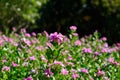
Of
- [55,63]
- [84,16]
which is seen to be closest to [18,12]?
[84,16]

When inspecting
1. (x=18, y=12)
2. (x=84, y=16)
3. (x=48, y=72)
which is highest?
(x=84, y=16)

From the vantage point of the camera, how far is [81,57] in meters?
5.83

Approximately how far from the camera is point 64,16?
1398 centimetres

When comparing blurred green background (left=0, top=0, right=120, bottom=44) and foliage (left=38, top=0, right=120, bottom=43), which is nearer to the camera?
blurred green background (left=0, top=0, right=120, bottom=44)

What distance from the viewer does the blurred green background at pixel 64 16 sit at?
12062mm

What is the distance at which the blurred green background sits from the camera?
39.6ft

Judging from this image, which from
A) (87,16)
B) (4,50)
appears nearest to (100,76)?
(4,50)

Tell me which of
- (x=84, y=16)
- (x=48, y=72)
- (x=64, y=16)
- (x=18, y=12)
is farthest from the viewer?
(x=64, y=16)

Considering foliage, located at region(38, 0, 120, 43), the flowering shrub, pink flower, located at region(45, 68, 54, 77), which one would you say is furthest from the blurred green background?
pink flower, located at region(45, 68, 54, 77)

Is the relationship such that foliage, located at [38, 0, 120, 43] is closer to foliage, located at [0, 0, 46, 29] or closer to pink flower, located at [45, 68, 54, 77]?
foliage, located at [0, 0, 46, 29]

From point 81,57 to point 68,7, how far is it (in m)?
8.18

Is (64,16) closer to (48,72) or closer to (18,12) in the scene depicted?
(18,12)

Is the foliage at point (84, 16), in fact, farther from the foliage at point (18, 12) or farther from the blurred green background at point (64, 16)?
the foliage at point (18, 12)

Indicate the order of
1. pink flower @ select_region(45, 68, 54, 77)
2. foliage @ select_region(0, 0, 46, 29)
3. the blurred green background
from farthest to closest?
the blurred green background
foliage @ select_region(0, 0, 46, 29)
pink flower @ select_region(45, 68, 54, 77)
